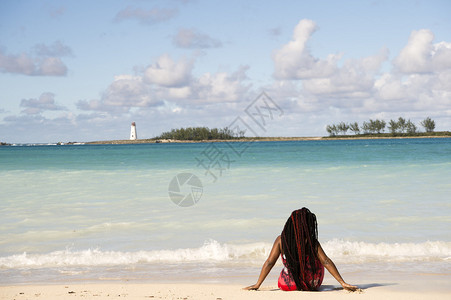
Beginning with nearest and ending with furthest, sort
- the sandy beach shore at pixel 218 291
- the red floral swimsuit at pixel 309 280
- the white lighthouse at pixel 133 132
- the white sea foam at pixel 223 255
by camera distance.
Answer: the sandy beach shore at pixel 218 291 < the red floral swimsuit at pixel 309 280 < the white sea foam at pixel 223 255 < the white lighthouse at pixel 133 132

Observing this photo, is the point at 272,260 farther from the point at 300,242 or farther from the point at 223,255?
the point at 223,255

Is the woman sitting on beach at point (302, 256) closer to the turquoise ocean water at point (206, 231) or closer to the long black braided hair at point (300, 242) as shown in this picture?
the long black braided hair at point (300, 242)

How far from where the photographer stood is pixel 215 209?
1083 centimetres

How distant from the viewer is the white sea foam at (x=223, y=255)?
655cm

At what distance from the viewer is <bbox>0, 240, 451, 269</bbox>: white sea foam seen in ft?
21.5

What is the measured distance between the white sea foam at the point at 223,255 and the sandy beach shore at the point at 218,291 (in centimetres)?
120

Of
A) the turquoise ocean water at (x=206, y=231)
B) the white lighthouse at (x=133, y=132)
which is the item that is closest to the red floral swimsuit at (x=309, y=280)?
the turquoise ocean water at (x=206, y=231)

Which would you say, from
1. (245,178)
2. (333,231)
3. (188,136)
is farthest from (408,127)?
(333,231)

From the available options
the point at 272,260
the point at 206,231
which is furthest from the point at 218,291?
the point at 206,231

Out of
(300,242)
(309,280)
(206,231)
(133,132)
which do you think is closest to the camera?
(300,242)

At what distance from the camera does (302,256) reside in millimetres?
4719

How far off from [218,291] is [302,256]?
1004 millimetres

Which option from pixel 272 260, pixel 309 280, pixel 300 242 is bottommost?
pixel 309 280

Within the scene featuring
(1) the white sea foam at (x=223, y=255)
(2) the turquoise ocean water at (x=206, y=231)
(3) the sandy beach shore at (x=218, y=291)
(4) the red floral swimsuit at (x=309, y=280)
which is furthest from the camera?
(1) the white sea foam at (x=223, y=255)
